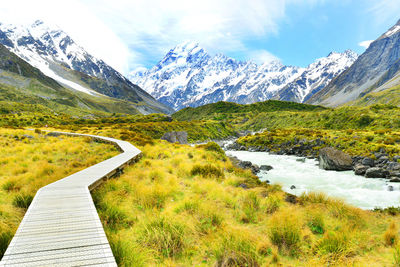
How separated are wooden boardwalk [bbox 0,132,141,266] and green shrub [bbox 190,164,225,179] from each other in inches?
285

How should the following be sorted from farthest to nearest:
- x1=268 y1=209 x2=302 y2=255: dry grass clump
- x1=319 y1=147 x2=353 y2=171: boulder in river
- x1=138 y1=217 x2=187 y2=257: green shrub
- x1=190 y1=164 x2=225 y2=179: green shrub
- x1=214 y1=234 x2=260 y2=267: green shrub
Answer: x1=319 y1=147 x2=353 y2=171: boulder in river
x1=190 y1=164 x2=225 y2=179: green shrub
x1=268 y1=209 x2=302 y2=255: dry grass clump
x1=138 y1=217 x2=187 y2=257: green shrub
x1=214 y1=234 x2=260 y2=267: green shrub

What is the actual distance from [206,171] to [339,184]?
1420 cm

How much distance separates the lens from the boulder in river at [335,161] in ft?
77.0

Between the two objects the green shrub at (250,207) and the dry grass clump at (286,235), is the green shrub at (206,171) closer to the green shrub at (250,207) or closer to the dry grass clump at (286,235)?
the green shrub at (250,207)

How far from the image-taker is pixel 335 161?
23578 millimetres

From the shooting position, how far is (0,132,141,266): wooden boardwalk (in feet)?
12.3

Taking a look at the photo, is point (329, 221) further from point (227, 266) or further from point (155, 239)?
point (155, 239)

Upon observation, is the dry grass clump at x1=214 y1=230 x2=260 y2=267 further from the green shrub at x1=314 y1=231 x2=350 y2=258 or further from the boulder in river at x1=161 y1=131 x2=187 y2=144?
the boulder in river at x1=161 y1=131 x2=187 y2=144

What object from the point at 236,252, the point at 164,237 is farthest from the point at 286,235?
the point at 164,237

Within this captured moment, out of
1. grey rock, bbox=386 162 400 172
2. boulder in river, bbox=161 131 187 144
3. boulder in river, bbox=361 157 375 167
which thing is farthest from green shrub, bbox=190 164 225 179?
boulder in river, bbox=161 131 187 144

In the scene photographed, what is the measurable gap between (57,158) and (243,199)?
1555 centimetres

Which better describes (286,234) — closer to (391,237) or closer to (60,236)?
(391,237)

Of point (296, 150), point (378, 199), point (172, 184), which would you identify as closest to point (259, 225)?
point (172, 184)

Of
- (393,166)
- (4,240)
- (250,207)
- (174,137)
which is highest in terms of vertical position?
(393,166)
